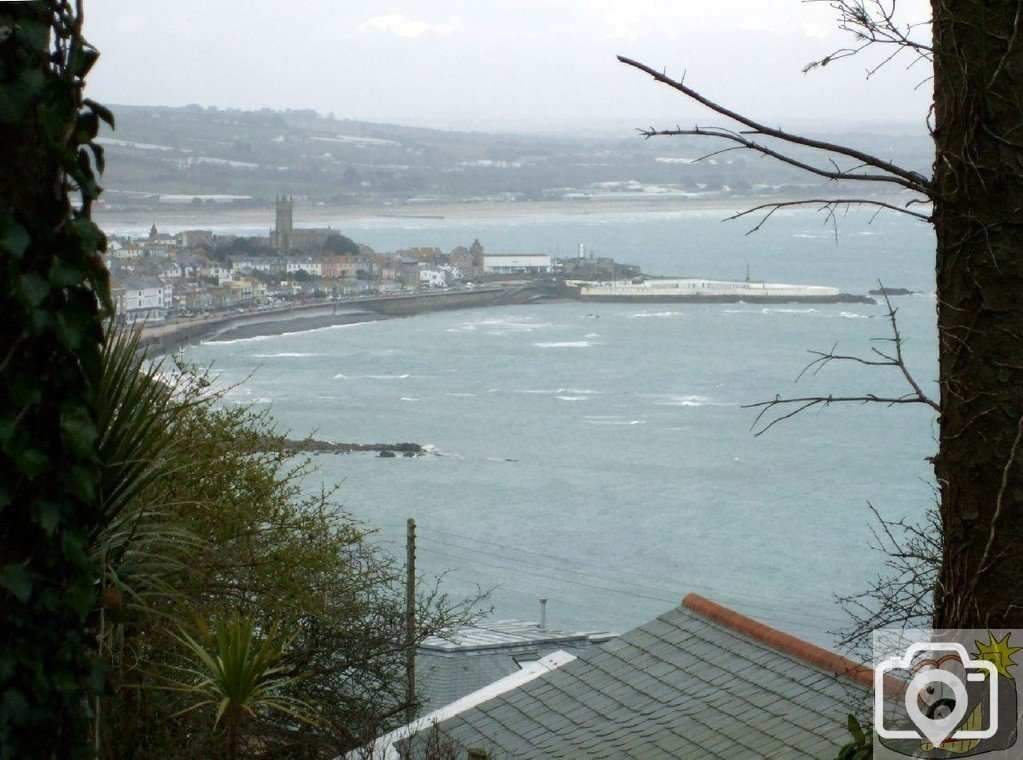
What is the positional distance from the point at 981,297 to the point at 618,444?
2622cm

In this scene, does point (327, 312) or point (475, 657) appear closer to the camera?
point (475, 657)

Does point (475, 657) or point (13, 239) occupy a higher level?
point (13, 239)

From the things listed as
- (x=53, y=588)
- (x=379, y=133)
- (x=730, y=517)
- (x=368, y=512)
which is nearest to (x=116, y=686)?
(x=53, y=588)

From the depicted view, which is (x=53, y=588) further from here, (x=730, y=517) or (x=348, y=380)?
(x=348, y=380)

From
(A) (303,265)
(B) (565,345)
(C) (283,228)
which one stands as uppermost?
(C) (283,228)

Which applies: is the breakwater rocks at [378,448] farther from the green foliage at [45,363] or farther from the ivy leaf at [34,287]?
the ivy leaf at [34,287]

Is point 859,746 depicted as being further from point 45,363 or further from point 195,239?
point 195,239

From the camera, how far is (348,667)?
6113 mm

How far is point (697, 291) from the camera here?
163 feet

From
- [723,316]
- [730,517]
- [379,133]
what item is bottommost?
[730,517]

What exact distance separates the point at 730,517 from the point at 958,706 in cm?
2163

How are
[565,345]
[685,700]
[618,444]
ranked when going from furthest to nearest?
[565,345], [618,444], [685,700]

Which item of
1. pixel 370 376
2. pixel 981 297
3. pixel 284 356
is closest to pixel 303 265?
pixel 284 356

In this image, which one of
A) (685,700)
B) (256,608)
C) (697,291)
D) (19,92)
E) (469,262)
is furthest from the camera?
(697,291)
